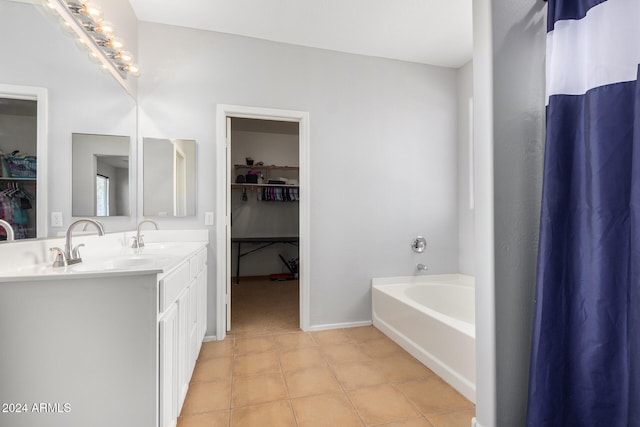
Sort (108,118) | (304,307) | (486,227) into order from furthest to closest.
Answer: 1. (304,307)
2. (108,118)
3. (486,227)

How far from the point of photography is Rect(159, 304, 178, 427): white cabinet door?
122 centimetres

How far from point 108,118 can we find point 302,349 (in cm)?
218

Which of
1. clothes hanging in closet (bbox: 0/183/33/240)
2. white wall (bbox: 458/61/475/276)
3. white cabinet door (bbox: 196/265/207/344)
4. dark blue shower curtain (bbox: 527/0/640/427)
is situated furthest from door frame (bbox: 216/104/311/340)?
dark blue shower curtain (bbox: 527/0/640/427)

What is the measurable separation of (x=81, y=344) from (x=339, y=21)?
2654 mm

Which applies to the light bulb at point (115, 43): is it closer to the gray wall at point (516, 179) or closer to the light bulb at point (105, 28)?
the light bulb at point (105, 28)

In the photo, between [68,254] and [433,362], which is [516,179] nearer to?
[433,362]

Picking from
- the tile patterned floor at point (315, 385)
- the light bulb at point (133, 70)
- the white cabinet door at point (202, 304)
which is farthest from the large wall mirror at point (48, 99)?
the tile patterned floor at point (315, 385)

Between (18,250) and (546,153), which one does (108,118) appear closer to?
(18,250)

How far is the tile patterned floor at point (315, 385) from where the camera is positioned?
1613 millimetres

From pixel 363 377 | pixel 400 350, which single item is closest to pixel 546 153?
pixel 363 377

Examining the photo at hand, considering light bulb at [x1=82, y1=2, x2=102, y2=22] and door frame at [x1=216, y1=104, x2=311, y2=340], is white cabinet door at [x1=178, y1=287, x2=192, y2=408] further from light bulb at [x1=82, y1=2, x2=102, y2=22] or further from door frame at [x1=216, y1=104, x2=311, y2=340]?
light bulb at [x1=82, y1=2, x2=102, y2=22]

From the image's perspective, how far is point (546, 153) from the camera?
1134mm

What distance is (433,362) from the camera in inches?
82.7

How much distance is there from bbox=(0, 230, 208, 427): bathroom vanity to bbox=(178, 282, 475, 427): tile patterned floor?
0.59m
